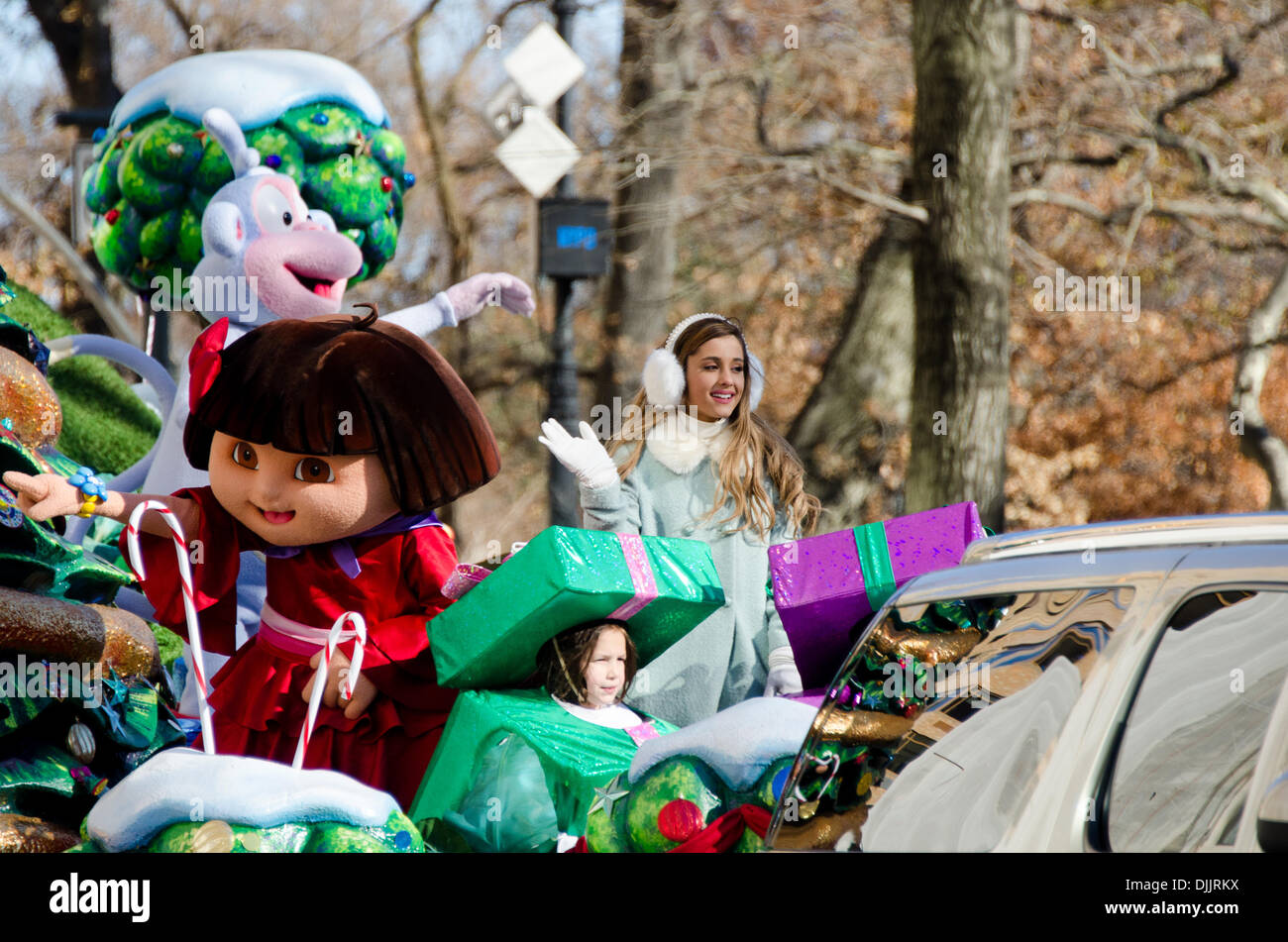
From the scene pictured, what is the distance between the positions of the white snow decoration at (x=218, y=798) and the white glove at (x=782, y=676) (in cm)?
146

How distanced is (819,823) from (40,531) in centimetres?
244

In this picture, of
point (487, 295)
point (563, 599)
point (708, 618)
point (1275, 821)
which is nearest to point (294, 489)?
point (563, 599)

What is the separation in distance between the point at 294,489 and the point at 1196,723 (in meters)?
2.39

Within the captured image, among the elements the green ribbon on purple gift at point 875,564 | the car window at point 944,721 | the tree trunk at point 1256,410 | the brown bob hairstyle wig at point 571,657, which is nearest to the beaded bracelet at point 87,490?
the brown bob hairstyle wig at point 571,657

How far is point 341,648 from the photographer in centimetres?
354

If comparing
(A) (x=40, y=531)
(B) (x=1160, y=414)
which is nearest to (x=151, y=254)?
(A) (x=40, y=531)

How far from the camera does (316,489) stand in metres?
3.53

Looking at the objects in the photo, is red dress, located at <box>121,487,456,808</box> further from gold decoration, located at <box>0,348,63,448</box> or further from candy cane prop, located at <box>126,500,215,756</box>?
gold decoration, located at <box>0,348,63,448</box>

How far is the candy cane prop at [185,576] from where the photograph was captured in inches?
122

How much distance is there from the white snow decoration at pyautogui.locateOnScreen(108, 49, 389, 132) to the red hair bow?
2.38 meters

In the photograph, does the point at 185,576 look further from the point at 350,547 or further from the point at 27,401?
the point at 27,401

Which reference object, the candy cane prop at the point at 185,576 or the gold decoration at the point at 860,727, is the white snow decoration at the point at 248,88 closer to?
the candy cane prop at the point at 185,576
